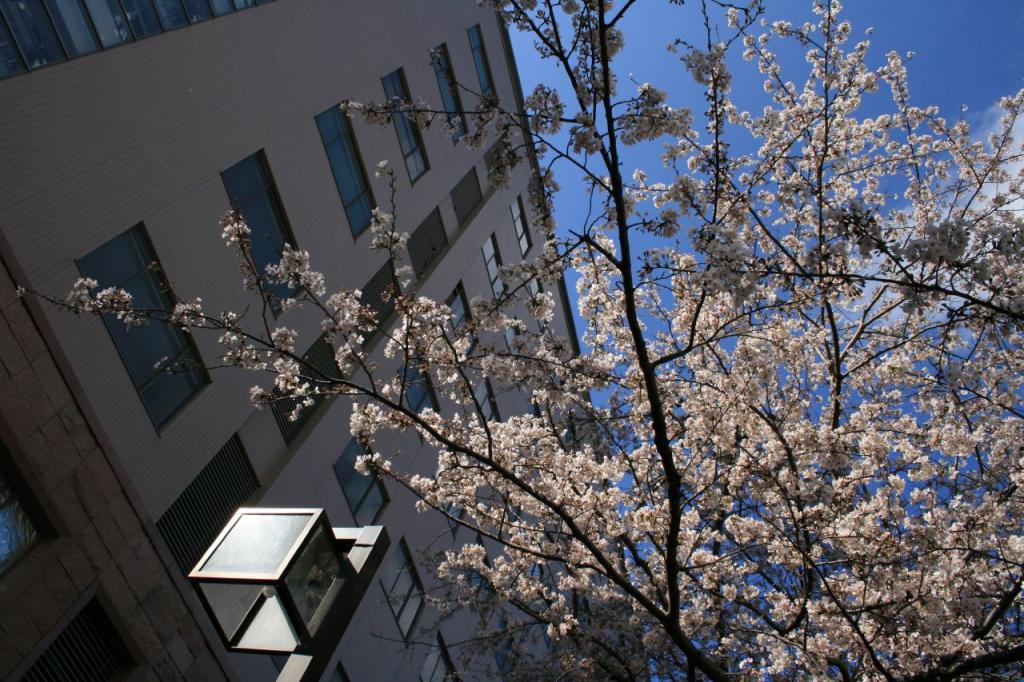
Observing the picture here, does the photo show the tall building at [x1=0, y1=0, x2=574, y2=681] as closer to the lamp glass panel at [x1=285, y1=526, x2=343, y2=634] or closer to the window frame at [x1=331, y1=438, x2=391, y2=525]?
the window frame at [x1=331, y1=438, x2=391, y2=525]

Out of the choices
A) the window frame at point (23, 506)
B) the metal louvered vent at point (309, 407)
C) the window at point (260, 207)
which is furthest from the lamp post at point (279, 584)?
the window at point (260, 207)

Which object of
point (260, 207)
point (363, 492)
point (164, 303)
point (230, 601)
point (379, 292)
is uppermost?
point (379, 292)

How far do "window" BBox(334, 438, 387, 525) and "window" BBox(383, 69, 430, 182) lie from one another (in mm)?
7536

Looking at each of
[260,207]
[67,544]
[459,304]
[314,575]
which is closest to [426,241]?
[459,304]

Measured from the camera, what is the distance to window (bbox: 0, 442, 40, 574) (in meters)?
5.66

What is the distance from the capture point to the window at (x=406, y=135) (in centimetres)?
1642

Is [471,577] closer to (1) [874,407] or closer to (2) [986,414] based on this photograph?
(1) [874,407]

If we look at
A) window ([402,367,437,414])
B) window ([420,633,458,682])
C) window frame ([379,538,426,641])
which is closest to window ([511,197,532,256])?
window ([402,367,437,414])

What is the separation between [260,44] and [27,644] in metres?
9.65

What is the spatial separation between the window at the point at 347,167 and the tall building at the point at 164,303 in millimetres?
52

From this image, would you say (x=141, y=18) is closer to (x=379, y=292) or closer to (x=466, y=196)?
(x=379, y=292)

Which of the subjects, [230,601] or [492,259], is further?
[492,259]

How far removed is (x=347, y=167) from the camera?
1418 cm

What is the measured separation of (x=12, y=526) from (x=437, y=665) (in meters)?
11.8
